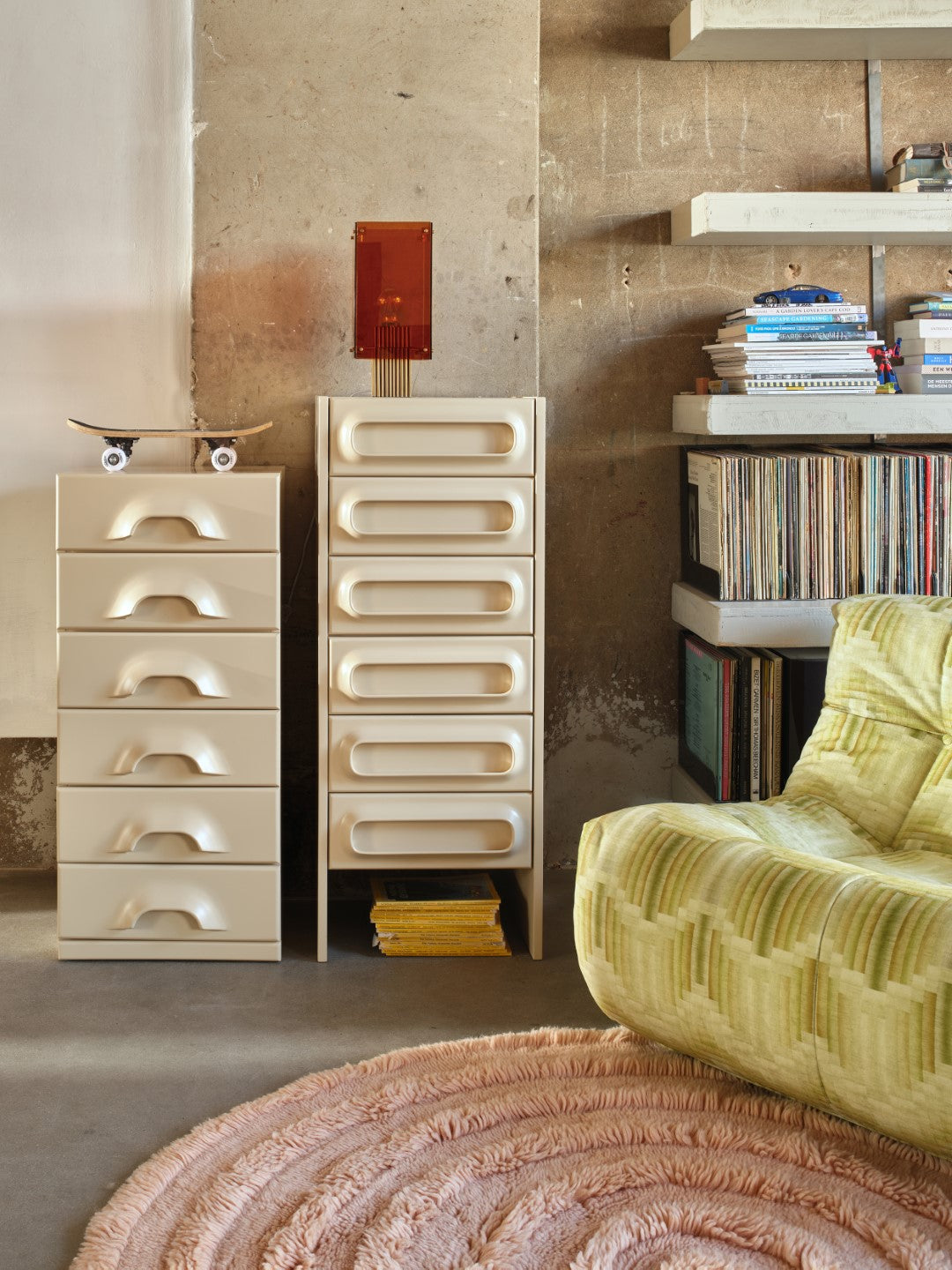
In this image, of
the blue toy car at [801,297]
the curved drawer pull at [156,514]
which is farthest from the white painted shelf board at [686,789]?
the curved drawer pull at [156,514]

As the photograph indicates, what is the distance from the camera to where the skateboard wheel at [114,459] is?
246 cm

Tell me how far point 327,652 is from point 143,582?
38 cm

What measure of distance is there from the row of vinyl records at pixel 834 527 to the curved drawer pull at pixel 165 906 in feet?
4.08

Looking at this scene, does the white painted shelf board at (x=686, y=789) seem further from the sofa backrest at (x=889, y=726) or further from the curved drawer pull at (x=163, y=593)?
the curved drawer pull at (x=163, y=593)

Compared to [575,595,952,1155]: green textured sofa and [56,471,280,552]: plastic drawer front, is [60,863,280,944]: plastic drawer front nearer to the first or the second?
[56,471,280,552]: plastic drawer front

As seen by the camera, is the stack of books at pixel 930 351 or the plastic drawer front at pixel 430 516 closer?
the plastic drawer front at pixel 430 516

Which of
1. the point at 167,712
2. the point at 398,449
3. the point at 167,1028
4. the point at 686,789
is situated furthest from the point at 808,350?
the point at 167,1028

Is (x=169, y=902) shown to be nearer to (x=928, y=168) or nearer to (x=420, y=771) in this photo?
(x=420, y=771)

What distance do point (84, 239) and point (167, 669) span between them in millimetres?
1029

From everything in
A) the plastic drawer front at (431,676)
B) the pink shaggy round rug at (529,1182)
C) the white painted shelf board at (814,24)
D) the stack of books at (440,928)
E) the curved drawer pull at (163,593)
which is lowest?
the pink shaggy round rug at (529,1182)

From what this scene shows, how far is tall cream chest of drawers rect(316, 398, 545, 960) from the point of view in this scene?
2482 mm

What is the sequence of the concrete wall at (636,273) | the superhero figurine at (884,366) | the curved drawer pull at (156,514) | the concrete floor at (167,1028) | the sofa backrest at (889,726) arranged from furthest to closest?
1. the concrete wall at (636,273)
2. the superhero figurine at (884,366)
3. the curved drawer pull at (156,514)
4. the sofa backrest at (889,726)
5. the concrete floor at (167,1028)

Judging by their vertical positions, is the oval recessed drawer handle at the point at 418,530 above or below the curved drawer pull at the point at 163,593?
above

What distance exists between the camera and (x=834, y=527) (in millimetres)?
2705
